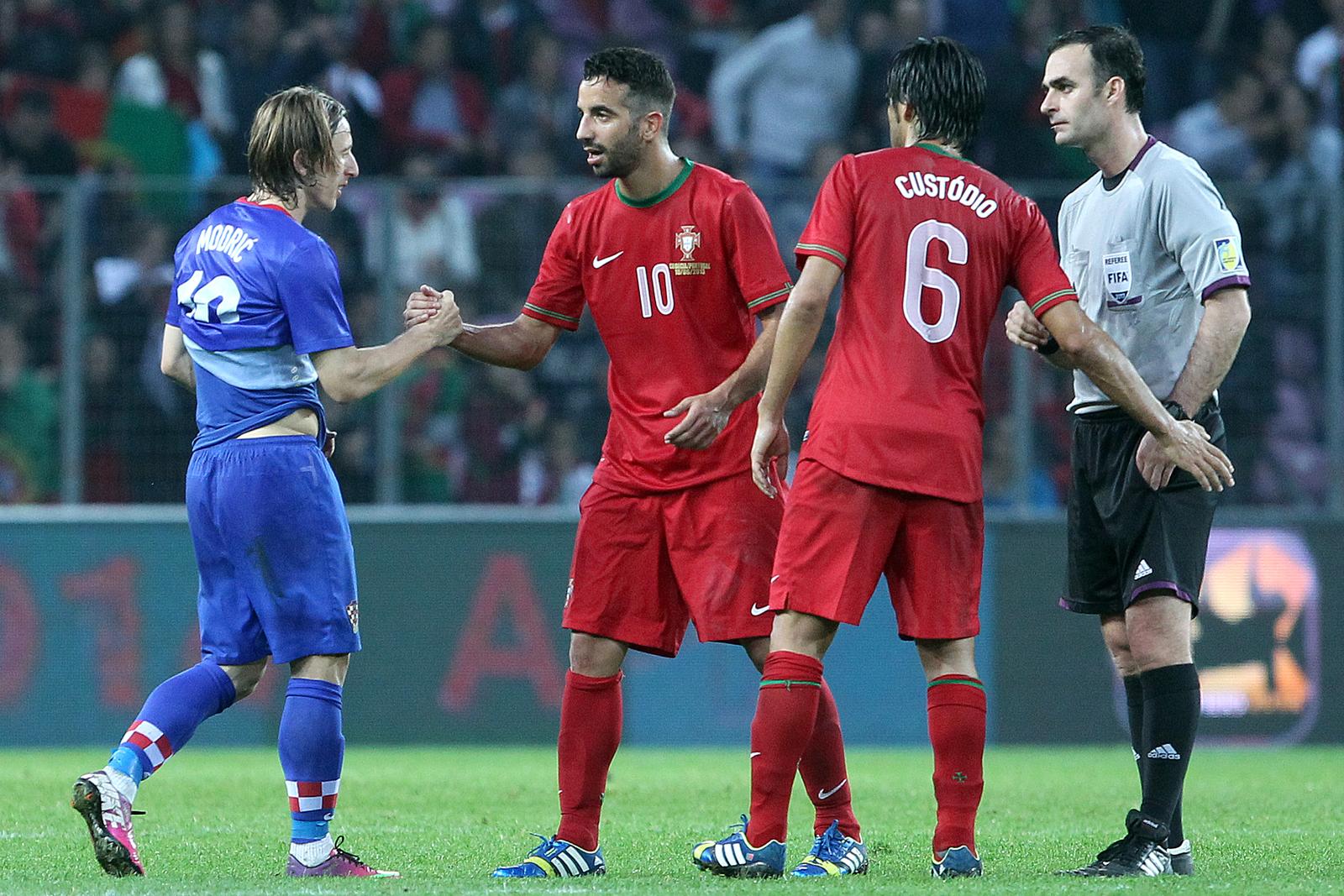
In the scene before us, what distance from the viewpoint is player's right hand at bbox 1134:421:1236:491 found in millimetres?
5574

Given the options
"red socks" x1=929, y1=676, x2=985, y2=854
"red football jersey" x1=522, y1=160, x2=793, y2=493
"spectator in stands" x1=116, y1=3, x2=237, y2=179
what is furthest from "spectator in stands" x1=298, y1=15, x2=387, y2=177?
"red socks" x1=929, y1=676, x2=985, y2=854

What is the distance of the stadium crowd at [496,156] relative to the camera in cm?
1124

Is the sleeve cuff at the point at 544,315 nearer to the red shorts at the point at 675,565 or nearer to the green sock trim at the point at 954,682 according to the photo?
the red shorts at the point at 675,565

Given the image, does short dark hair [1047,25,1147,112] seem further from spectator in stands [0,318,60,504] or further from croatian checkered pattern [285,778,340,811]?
spectator in stands [0,318,60,504]

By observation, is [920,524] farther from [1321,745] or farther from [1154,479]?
[1321,745]

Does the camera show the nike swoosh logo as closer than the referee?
No

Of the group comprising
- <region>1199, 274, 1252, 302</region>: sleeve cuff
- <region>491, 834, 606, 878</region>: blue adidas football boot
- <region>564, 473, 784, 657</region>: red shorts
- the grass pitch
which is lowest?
the grass pitch

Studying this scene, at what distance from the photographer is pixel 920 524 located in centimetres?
539

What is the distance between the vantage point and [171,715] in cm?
562

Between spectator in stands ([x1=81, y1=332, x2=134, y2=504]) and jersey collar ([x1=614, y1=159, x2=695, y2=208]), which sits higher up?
jersey collar ([x1=614, y1=159, x2=695, y2=208])

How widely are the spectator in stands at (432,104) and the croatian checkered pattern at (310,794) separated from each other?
28.0 feet

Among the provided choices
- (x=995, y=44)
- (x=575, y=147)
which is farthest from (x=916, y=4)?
(x=575, y=147)

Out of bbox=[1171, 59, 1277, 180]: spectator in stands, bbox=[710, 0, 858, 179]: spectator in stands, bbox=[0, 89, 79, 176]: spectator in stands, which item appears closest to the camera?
bbox=[0, 89, 79, 176]: spectator in stands

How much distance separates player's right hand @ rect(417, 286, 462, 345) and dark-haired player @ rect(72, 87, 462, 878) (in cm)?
7
